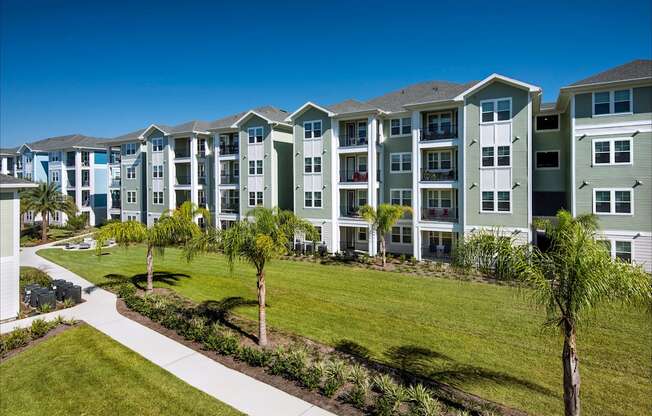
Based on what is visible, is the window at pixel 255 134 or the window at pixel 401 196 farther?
the window at pixel 255 134

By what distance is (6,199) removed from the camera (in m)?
15.4

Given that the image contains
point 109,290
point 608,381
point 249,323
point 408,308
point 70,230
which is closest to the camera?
point 608,381

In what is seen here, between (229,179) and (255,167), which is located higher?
(255,167)

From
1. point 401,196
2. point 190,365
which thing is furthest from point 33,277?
point 401,196

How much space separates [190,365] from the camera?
36.5 ft

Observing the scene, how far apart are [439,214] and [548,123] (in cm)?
981

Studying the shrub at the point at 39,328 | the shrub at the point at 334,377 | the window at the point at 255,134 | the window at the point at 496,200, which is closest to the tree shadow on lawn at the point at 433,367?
the shrub at the point at 334,377

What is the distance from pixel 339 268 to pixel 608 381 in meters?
16.4

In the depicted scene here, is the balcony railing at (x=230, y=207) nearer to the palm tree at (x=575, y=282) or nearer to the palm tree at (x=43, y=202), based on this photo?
the palm tree at (x=43, y=202)

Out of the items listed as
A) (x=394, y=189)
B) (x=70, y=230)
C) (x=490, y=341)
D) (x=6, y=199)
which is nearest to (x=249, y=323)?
(x=490, y=341)

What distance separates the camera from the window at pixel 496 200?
2455 centimetres

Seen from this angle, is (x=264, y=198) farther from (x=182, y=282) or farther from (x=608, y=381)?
(x=608, y=381)

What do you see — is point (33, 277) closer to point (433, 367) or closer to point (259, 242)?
point (259, 242)

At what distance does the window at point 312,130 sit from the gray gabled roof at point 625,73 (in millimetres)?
17743
